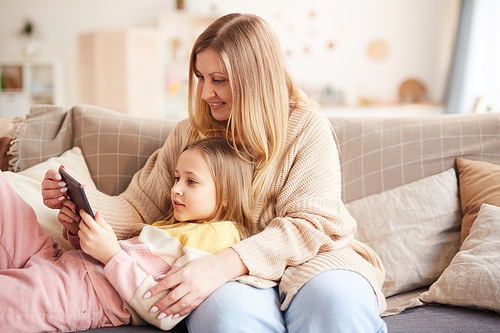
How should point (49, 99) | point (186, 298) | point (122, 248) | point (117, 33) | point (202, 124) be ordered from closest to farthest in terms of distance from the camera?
point (186, 298) < point (122, 248) < point (202, 124) < point (117, 33) < point (49, 99)

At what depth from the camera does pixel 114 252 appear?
1048 mm

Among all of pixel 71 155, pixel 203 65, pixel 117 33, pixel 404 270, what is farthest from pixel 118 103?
pixel 404 270

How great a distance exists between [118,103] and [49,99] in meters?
1.14

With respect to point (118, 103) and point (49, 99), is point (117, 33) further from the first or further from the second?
point (49, 99)

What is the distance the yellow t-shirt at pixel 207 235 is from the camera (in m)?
1.11

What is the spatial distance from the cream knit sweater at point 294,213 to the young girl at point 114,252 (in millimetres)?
111

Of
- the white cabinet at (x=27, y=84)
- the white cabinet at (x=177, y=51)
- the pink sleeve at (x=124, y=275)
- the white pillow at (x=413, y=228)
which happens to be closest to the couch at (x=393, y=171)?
the white pillow at (x=413, y=228)

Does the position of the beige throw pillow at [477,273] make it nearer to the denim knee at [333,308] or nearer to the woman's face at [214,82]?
the denim knee at [333,308]

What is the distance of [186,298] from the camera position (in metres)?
0.95

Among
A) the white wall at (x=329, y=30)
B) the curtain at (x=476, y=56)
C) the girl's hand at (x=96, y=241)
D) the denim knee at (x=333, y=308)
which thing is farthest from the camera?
the white wall at (x=329, y=30)

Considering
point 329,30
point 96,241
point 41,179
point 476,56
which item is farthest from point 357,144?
point 329,30

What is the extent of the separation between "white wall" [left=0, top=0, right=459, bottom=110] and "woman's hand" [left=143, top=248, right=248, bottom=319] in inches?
181

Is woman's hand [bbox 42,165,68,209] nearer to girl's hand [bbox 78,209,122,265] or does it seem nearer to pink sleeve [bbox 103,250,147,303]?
girl's hand [bbox 78,209,122,265]

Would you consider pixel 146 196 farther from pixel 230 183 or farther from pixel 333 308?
pixel 333 308
